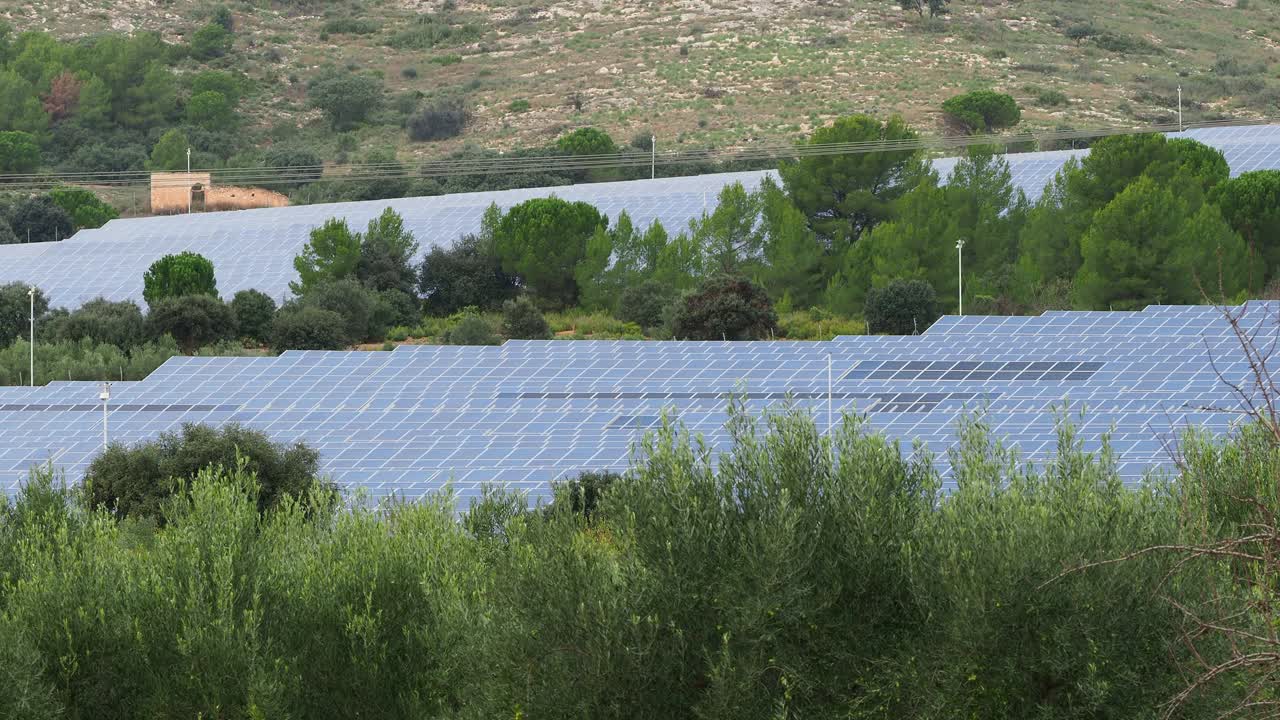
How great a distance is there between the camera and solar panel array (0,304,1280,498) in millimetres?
34156

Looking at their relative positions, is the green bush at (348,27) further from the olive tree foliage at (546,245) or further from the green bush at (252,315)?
the green bush at (252,315)

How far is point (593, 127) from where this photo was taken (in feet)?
301

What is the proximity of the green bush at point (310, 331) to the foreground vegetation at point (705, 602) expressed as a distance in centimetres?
3747

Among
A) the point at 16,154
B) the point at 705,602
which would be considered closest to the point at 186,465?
the point at 705,602

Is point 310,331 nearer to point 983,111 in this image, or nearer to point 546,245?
point 546,245

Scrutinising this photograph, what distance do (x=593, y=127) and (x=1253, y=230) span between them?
136 feet

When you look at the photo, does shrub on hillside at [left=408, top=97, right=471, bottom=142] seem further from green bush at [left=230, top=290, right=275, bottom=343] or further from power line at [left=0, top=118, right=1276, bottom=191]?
green bush at [left=230, top=290, right=275, bottom=343]

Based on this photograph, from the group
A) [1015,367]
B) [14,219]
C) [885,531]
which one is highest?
[885,531]

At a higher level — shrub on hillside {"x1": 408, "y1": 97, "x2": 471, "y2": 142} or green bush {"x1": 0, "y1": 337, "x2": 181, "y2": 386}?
shrub on hillside {"x1": 408, "y1": 97, "x2": 471, "y2": 142}

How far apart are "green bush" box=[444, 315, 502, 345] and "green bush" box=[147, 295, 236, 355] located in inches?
272

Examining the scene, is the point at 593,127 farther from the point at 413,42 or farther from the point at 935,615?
the point at 935,615

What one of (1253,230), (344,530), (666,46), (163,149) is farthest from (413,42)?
(344,530)

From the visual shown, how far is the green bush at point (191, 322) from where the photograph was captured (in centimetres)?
5531

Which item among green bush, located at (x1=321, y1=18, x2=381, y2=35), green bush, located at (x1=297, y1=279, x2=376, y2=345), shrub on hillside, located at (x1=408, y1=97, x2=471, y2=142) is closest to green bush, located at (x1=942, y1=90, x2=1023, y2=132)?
shrub on hillside, located at (x1=408, y1=97, x2=471, y2=142)
